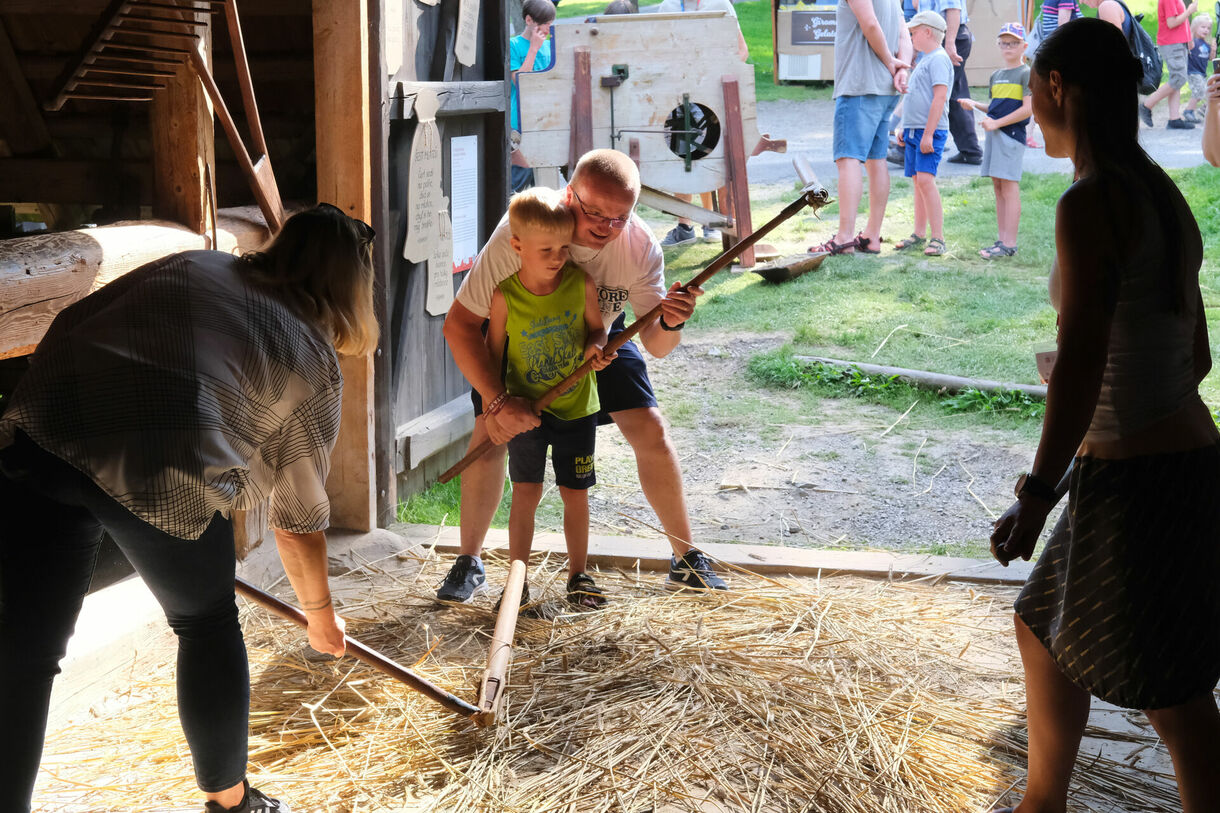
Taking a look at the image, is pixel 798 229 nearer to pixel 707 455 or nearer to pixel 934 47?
pixel 934 47

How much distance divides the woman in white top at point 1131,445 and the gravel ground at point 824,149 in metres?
9.10

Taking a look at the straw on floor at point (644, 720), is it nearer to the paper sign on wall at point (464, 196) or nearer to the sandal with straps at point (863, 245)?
the paper sign on wall at point (464, 196)

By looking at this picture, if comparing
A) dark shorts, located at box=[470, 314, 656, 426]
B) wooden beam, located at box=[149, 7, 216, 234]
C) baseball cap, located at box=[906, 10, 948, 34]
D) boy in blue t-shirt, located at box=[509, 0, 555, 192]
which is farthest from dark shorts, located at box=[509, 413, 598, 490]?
baseball cap, located at box=[906, 10, 948, 34]

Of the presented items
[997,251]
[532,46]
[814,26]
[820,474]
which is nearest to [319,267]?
[820,474]

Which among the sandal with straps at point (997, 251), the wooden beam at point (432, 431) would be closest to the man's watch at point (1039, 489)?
the wooden beam at point (432, 431)

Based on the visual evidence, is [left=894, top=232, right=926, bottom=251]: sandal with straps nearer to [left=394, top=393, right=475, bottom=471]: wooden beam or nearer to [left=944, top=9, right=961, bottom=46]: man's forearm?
[left=944, top=9, right=961, bottom=46]: man's forearm

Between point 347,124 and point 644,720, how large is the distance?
2416 mm

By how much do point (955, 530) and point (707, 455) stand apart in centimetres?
144

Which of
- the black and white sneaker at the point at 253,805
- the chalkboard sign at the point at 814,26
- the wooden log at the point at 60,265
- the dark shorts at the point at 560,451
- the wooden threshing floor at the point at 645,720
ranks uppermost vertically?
the chalkboard sign at the point at 814,26

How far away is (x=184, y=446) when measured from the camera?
2082mm

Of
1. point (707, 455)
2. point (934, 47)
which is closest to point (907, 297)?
point (934, 47)

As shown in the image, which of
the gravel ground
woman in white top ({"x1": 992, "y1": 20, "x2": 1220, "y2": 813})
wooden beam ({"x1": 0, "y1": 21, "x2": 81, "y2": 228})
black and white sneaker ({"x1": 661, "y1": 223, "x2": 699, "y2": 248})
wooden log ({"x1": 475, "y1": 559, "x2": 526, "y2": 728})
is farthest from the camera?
the gravel ground

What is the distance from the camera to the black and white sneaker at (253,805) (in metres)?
2.46

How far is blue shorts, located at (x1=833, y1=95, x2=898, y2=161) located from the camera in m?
9.23
